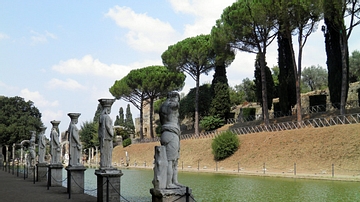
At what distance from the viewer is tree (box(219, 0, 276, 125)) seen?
94.8 feet

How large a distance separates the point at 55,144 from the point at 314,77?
48295mm

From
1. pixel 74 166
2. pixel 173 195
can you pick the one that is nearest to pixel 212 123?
pixel 74 166

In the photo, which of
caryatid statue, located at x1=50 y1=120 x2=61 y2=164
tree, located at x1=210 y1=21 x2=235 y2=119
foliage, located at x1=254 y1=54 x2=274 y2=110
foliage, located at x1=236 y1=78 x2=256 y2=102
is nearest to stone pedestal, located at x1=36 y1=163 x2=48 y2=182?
caryatid statue, located at x1=50 y1=120 x2=61 y2=164

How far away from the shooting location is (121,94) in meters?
49.3

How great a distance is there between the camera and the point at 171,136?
584 centimetres

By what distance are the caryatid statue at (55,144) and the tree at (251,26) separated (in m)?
19.4

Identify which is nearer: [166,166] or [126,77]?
[166,166]

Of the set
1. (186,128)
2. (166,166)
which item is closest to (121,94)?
(186,128)

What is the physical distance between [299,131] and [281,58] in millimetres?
9378

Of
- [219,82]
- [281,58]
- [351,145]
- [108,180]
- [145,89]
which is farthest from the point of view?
[145,89]

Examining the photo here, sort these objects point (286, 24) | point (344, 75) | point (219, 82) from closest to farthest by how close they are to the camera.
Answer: point (344, 75) < point (286, 24) < point (219, 82)

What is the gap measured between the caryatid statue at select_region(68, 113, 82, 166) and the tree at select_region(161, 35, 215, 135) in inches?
1142

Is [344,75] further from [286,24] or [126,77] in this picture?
[126,77]

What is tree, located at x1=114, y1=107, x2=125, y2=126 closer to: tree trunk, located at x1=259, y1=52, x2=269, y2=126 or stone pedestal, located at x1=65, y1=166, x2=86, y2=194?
tree trunk, located at x1=259, y1=52, x2=269, y2=126
